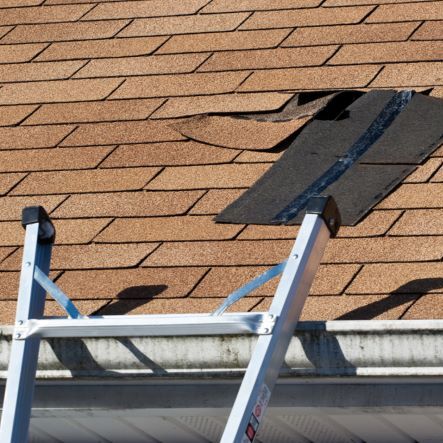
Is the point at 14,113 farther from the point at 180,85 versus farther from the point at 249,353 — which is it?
the point at 249,353

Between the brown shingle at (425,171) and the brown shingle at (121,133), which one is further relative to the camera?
the brown shingle at (121,133)

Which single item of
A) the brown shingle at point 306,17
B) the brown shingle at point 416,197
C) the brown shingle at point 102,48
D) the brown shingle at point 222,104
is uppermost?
the brown shingle at point 306,17

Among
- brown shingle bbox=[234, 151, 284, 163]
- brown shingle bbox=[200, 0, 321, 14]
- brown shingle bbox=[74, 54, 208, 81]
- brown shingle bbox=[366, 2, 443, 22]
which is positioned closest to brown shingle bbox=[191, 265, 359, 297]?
brown shingle bbox=[234, 151, 284, 163]

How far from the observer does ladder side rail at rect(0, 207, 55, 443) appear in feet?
10.5

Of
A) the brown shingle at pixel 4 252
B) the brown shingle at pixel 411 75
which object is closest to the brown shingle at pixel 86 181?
the brown shingle at pixel 4 252

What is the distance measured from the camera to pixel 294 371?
11.2 feet

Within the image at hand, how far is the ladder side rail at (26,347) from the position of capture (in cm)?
320

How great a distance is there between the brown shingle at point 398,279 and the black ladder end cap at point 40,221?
2.91ft

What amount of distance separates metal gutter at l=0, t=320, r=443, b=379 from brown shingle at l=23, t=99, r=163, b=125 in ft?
5.68

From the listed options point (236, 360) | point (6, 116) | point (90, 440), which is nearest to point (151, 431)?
point (90, 440)

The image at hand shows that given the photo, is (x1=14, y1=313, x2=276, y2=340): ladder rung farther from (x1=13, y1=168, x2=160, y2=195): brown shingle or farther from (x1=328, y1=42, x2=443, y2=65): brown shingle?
(x1=328, y1=42, x2=443, y2=65): brown shingle

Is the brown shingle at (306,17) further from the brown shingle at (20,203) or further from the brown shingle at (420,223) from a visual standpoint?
the brown shingle at (420,223)

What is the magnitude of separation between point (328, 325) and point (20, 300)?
2.75 ft

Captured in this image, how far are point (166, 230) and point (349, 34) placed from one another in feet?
A: 4.95
